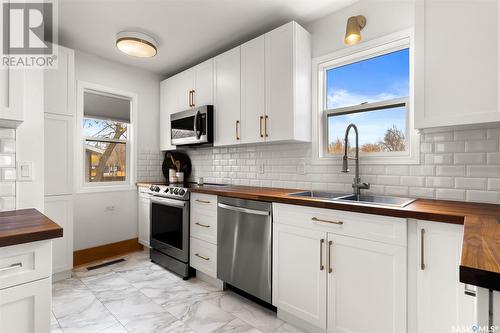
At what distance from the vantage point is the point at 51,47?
8.65 ft

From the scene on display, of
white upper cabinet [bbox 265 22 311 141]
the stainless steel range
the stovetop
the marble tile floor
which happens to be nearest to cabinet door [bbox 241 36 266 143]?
white upper cabinet [bbox 265 22 311 141]

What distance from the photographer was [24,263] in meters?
1.09

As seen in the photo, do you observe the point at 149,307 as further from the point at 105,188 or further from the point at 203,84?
the point at 203,84

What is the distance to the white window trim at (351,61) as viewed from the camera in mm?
1988

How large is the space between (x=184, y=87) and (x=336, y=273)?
114 inches

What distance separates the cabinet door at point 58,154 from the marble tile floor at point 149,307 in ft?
3.22

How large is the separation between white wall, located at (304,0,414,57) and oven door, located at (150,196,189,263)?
2.10m

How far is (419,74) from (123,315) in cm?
274

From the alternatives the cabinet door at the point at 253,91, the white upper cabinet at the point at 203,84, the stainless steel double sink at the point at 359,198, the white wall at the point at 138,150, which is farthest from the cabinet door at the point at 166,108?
the stainless steel double sink at the point at 359,198

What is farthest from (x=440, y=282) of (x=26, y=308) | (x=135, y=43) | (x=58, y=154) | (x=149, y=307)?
(x=58, y=154)

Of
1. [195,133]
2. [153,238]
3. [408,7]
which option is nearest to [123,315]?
[153,238]

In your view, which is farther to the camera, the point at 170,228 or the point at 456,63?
the point at 170,228

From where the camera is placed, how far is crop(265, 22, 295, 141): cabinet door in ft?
7.68

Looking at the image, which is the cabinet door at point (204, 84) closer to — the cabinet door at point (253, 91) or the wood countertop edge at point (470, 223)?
the cabinet door at point (253, 91)
